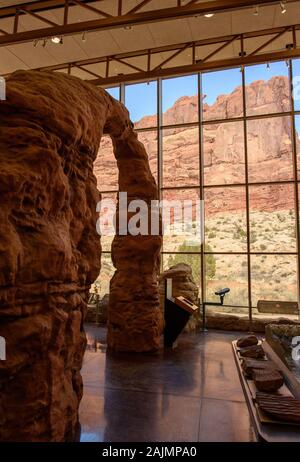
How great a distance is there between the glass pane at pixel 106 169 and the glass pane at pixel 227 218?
425cm

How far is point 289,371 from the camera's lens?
4.12 metres

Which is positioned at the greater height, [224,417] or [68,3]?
[68,3]

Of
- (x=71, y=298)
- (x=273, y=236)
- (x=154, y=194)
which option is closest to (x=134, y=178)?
(x=154, y=194)

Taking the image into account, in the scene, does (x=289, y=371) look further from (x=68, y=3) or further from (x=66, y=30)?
(x=68, y=3)

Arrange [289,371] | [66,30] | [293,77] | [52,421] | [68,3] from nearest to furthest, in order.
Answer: [52,421]
[289,371]
[66,30]
[68,3]
[293,77]

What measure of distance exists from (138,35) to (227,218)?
882 centimetres

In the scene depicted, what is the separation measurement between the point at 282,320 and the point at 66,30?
7659 mm

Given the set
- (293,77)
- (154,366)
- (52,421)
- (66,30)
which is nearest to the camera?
(52,421)

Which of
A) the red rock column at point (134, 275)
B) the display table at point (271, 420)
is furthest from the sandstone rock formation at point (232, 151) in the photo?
the display table at point (271, 420)

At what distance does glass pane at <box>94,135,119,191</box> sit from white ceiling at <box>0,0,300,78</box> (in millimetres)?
4307

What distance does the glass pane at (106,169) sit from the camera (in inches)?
502

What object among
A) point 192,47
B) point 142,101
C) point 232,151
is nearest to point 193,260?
point 142,101

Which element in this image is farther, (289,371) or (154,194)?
(154,194)

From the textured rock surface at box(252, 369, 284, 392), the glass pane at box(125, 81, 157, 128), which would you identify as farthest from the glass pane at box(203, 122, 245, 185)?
the textured rock surface at box(252, 369, 284, 392)
